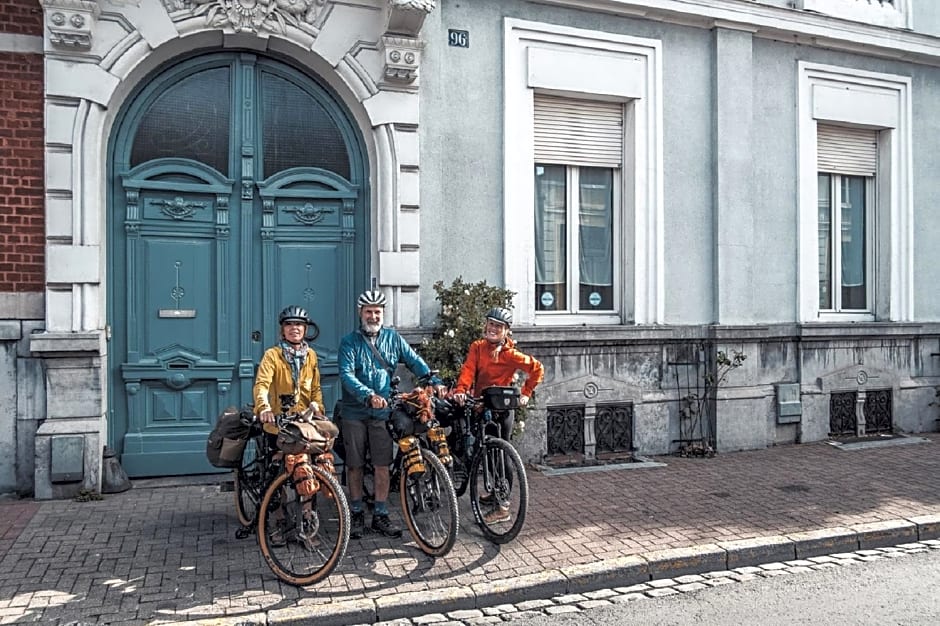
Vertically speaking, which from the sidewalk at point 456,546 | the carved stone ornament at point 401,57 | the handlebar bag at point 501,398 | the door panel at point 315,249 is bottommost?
the sidewalk at point 456,546

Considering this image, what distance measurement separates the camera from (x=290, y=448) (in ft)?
16.3

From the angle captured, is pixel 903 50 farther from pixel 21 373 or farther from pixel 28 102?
pixel 21 373

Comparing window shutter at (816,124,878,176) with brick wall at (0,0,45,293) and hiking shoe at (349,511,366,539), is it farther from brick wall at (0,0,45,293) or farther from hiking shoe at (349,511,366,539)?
brick wall at (0,0,45,293)

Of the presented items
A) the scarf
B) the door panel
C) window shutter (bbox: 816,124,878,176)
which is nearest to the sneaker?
the scarf

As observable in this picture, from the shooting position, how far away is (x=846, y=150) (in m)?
10.4

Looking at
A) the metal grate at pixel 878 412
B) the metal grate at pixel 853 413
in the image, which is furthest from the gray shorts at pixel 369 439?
the metal grate at pixel 878 412

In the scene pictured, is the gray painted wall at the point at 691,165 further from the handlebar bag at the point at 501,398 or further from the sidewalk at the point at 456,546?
the sidewalk at the point at 456,546

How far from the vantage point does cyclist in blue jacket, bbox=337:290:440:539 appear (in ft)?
19.3

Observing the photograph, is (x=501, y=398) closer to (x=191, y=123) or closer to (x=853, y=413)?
(x=191, y=123)

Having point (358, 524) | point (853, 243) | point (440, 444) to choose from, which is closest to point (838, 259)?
point (853, 243)

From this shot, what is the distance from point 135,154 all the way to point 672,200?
597 cm

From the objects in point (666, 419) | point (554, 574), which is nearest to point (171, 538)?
point (554, 574)

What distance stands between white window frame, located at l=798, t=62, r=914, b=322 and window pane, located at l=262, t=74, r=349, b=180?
5.96m

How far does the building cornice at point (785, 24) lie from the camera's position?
8.84 metres
